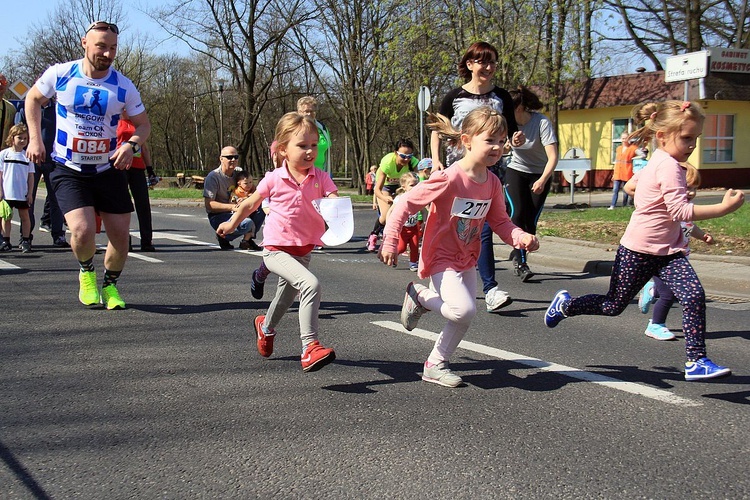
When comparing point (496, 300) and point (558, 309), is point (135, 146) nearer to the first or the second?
point (496, 300)

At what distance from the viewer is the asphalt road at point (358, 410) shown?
3309 mm

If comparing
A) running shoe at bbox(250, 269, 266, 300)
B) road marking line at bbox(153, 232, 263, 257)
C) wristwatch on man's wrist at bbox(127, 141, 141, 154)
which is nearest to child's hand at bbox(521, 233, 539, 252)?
running shoe at bbox(250, 269, 266, 300)

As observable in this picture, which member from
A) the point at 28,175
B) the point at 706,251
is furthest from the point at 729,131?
the point at 28,175

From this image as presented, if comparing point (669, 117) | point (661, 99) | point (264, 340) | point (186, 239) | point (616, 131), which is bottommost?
point (186, 239)

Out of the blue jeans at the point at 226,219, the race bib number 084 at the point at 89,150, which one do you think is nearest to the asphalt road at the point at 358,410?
the race bib number 084 at the point at 89,150

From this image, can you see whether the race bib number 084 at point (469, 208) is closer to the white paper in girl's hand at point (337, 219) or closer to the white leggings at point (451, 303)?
the white leggings at point (451, 303)

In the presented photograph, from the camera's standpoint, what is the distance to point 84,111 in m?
6.39

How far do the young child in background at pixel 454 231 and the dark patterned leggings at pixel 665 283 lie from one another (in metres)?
0.75

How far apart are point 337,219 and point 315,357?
0.80m

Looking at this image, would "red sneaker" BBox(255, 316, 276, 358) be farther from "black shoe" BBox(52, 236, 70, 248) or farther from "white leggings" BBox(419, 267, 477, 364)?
"black shoe" BBox(52, 236, 70, 248)

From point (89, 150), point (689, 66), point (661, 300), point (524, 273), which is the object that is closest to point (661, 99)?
point (689, 66)

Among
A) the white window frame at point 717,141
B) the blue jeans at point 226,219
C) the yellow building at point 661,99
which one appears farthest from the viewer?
the white window frame at point 717,141

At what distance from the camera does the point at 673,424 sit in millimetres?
4012

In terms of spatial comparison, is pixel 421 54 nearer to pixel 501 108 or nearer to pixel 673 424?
pixel 501 108
